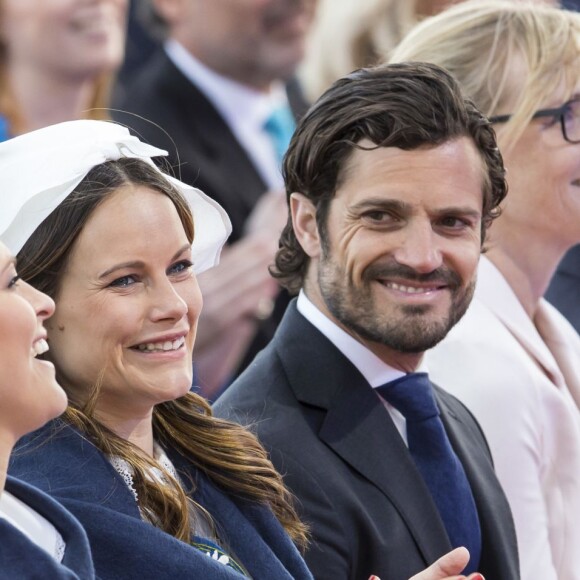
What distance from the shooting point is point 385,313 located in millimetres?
3145

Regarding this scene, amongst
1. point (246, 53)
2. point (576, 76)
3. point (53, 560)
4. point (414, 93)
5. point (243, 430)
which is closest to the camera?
point (53, 560)

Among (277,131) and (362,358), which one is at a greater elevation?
(362,358)

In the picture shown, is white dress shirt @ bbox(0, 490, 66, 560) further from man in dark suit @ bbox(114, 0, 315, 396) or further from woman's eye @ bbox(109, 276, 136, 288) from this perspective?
man in dark suit @ bbox(114, 0, 315, 396)

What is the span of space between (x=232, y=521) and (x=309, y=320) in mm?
607

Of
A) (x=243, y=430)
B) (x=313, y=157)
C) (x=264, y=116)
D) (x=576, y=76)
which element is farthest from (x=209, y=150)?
(x=243, y=430)

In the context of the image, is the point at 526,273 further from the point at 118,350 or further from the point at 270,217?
the point at 118,350

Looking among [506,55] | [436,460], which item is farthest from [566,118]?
[436,460]

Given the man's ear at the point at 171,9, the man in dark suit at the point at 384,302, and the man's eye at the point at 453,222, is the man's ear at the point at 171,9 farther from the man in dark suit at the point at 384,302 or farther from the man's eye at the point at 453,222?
the man's eye at the point at 453,222

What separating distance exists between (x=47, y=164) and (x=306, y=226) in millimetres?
819

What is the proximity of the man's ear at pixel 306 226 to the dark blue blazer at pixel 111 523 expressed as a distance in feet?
2.52

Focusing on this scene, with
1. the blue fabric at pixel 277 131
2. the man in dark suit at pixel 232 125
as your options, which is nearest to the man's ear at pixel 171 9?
the man in dark suit at pixel 232 125

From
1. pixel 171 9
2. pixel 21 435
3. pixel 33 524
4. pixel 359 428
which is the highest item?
pixel 21 435

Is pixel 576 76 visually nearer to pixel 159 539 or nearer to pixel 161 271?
pixel 161 271

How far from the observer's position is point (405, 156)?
3123 millimetres
